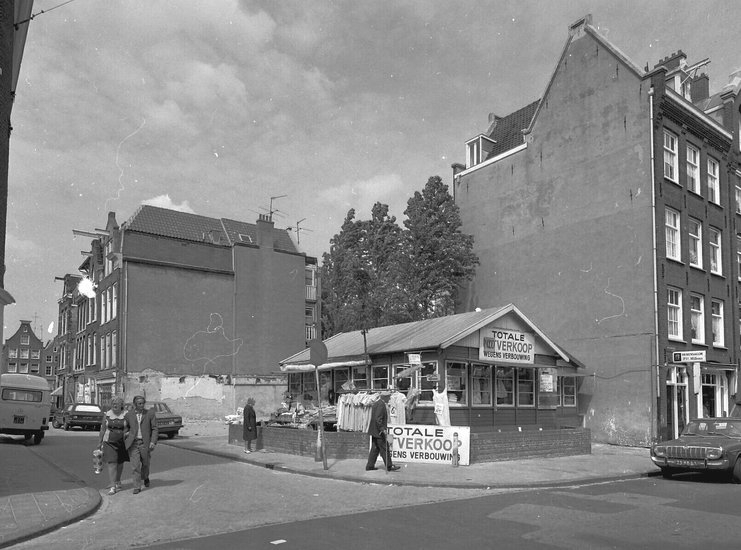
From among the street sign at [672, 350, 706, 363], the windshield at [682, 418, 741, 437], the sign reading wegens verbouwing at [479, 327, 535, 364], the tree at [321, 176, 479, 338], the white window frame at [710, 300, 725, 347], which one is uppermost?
the tree at [321, 176, 479, 338]

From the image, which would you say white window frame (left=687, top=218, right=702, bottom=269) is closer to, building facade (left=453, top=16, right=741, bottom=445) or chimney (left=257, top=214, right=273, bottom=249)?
building facade (left=453, top=16, right=741, bottom=445)

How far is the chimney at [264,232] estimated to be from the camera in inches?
1804

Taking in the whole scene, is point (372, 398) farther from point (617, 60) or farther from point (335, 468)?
point (617, 60)

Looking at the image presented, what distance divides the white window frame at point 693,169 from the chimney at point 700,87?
5.75m

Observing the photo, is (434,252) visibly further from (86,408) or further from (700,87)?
(86,408)

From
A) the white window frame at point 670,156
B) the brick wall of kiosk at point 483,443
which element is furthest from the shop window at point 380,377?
the white window frame at point 670,156

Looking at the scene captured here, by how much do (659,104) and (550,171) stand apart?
17.5 ft

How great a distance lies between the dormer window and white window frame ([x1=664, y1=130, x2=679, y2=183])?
9.56 meters

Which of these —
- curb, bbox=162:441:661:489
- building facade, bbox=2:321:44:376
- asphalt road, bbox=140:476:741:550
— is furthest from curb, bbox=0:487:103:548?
building facade, bbox=2:321:44:376

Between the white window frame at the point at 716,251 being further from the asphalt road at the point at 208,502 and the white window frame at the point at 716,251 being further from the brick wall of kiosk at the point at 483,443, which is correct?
the asphalt road at the point at 208,502

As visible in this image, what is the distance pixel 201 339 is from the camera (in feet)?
140

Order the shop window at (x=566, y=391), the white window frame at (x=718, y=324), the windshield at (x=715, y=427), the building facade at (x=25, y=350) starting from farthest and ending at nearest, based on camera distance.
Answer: the building facade at (x=25, y=350) < the white window frame at (x=718, y=324) < the shop window at (x=566, y=391) < the windshield at (x=715, y=427)

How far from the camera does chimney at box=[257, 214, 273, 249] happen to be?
45812mm

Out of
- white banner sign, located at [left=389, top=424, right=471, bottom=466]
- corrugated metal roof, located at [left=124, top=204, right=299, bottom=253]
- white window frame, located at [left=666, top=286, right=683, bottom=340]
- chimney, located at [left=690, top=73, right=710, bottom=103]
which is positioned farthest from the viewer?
corrugated metal roof, located at [left=124, top=204, right=299, bottom=253]
